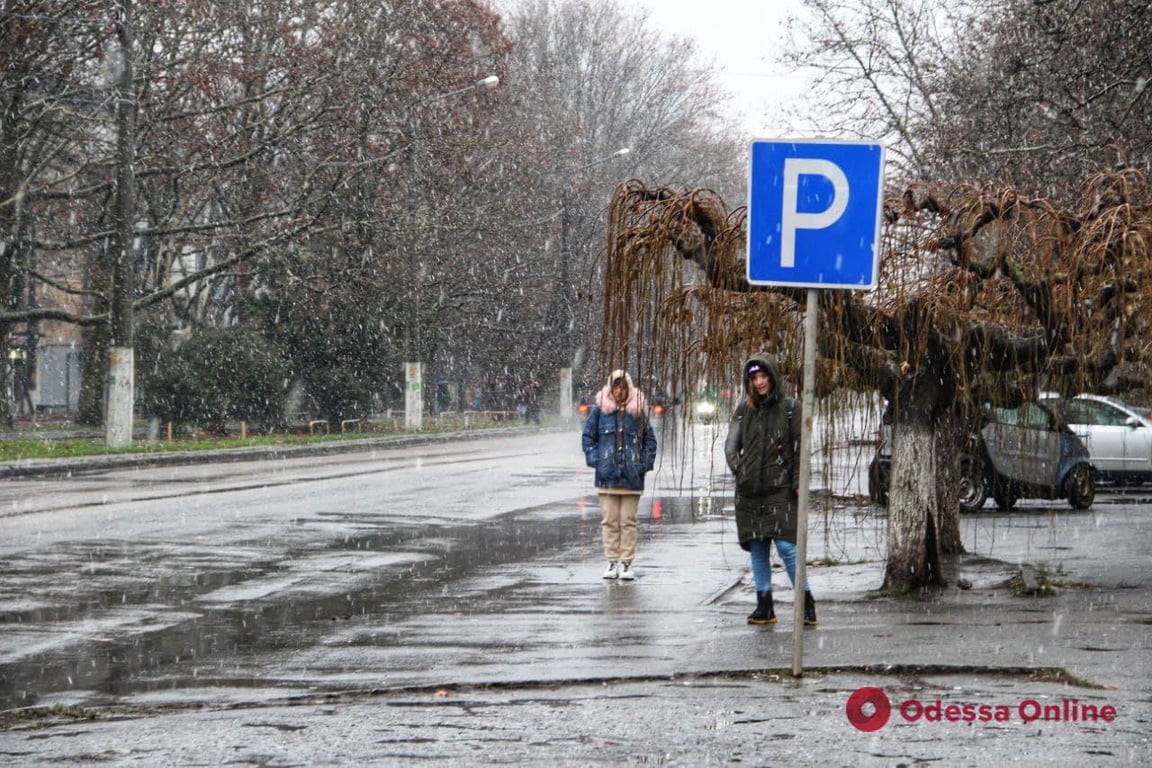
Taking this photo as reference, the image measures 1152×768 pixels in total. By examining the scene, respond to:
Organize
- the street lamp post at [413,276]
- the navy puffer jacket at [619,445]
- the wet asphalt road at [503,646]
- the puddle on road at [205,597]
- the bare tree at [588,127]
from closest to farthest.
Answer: the wet asphalt road at [503,646], the puddle on road at [205,597], the navy puffer jacket at [619,445], the street lamp post at [413,276], the bare tree at [588,127]

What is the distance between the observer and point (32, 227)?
37.6 metres

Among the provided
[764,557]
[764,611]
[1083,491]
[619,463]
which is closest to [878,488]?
[619,463]

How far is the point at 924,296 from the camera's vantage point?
1050 cm

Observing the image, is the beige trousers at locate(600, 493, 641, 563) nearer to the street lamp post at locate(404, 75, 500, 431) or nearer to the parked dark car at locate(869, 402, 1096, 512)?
the parked dark car at locate(869, 402, 1096, 512)

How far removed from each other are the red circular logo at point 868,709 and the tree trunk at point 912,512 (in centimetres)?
421

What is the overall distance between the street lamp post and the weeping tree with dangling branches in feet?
99.4

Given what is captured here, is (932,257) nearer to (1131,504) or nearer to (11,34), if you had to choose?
(1131,504)

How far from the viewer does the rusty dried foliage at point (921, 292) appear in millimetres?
10422

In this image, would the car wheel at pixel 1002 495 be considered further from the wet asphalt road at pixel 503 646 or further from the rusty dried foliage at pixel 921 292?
the rusty dried foliage at pixel 921 292

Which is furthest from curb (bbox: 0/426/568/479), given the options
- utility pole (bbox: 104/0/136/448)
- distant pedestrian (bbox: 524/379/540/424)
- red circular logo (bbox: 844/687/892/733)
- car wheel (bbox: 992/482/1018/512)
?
red circular logo (bbox: 844/687/892/733)

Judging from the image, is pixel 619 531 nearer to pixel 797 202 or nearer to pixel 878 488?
pixel 878 488

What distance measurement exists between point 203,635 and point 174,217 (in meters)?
33.7

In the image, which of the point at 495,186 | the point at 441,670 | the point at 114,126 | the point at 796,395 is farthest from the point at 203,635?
the point at 495,186

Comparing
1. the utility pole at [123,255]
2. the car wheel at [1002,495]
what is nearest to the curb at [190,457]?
the utility pole at [123,255]
